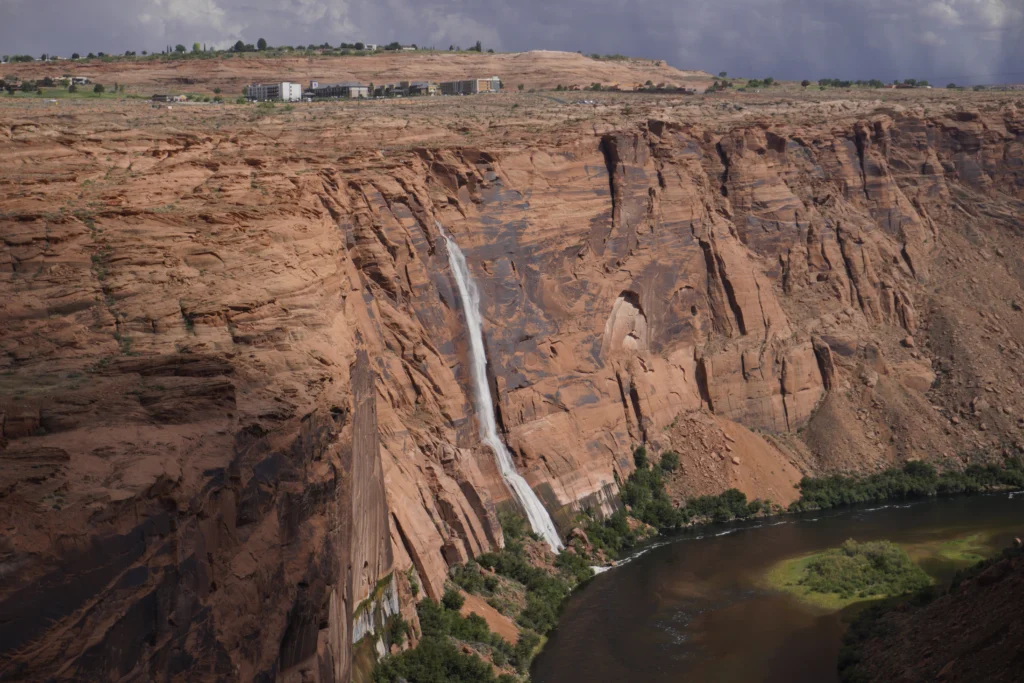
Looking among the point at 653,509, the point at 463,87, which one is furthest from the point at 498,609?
the point at 463,87

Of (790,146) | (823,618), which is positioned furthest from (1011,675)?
(790,146)

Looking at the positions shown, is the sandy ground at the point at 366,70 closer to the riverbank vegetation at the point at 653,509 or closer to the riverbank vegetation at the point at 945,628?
the riverbank vegetation at the point at 653,509

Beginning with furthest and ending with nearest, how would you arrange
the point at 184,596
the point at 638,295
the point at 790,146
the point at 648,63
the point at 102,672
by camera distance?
the point at 648,63 < the point at 790,146 < the point at 638,295 < the point at 184,596 < the point at 102,672

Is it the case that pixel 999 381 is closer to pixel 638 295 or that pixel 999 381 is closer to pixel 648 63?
pixel 638 295

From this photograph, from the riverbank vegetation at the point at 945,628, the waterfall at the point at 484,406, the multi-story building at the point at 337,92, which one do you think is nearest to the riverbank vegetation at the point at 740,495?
the waterfall at the point at 484,406

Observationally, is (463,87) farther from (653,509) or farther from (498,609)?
(498,609)

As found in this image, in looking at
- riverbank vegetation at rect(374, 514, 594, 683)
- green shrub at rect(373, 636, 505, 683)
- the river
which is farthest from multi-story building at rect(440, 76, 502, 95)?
green shrub at rect(373, 636, 505, 683)

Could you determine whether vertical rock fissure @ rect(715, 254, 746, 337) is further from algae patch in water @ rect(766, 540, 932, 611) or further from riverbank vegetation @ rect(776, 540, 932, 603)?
riverbank vegetation @ rect(776, 540, 932, 603)
